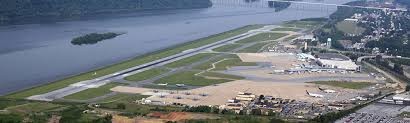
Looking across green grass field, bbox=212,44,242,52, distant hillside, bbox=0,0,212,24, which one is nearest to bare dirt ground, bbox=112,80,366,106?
green grass field, bbox=212,44,242,52

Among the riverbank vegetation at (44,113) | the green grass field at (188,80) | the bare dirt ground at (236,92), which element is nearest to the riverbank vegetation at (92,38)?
the green grass field at (188,80)

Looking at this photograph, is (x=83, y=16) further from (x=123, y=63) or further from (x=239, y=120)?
(x=239, y=120)

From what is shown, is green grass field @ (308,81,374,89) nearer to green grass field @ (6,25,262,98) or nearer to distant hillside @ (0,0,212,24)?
green grass field @ (6,25,262,98)

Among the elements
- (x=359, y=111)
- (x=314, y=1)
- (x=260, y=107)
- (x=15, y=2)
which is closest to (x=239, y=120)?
(x=260, y=107)

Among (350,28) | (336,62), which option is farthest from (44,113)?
(350,28)

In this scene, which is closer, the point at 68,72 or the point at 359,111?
the point at 359,111
